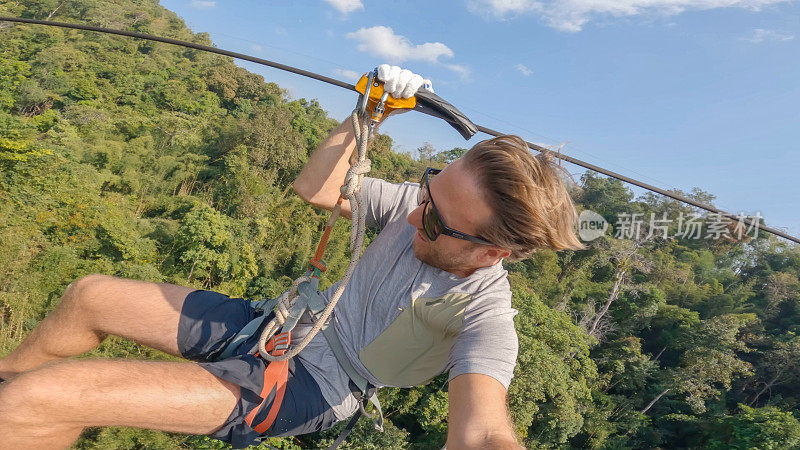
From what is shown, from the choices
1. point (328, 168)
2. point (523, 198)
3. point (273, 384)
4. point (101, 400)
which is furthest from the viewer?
point (328, 168)

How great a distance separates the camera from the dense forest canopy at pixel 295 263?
17797 millimetres

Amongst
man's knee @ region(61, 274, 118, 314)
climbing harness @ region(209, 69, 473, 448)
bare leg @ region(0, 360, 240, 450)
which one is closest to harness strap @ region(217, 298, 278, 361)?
climbing harness @ region(209, 69, 473, 448)

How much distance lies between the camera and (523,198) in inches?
60.4

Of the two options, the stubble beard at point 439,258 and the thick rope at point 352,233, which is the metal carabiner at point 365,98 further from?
the stubble beard at point 439,258

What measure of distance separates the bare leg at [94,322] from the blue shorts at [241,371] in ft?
0.28

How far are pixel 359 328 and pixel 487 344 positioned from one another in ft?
1.93

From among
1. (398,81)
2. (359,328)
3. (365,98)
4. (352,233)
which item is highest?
(398,81)

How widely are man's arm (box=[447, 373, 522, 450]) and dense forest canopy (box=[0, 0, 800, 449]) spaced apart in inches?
422

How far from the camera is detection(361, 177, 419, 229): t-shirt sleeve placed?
2068mm

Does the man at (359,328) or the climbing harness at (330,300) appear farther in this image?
the climbing harness at (330,300)

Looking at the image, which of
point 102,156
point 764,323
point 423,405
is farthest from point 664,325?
point 102,156

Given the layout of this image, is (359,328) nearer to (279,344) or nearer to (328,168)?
(279,344)

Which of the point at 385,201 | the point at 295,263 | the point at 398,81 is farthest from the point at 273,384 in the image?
the point at 295,263

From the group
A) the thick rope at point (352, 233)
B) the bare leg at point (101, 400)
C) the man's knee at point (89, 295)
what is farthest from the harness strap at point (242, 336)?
the man's knee at point (89, 295)
